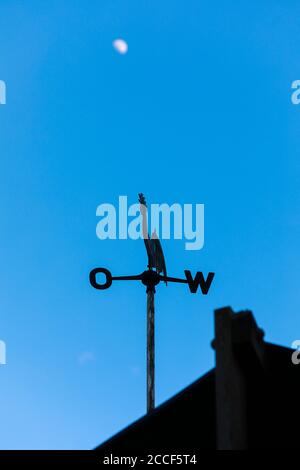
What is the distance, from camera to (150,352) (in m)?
11.9

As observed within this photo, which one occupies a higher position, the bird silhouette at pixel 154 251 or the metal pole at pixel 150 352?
the bird silhouette at pixel 154 251

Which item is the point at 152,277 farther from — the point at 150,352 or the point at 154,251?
the point at 150,352

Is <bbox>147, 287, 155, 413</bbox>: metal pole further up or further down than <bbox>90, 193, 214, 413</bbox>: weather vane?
further down

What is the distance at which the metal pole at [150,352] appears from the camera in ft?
37.1

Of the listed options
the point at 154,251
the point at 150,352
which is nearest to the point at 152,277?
the point at 154,251

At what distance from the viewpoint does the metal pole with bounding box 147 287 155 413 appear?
1130 cm

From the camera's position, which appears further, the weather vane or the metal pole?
the weather vane

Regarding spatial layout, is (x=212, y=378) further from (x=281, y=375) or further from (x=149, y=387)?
(x=149, y=387)

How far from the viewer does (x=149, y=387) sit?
11.4 meters

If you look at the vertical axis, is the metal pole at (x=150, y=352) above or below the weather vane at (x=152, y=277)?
below

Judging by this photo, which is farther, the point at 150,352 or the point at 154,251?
the point at 154,251

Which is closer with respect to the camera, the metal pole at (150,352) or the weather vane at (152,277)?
the metal pole at (150,352)

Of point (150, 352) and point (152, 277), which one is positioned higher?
point (152, 277)

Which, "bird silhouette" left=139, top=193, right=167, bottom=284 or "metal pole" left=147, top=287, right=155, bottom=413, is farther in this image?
Answer: "bird silhouette" left=139, top=193, right=167, bottom=284
